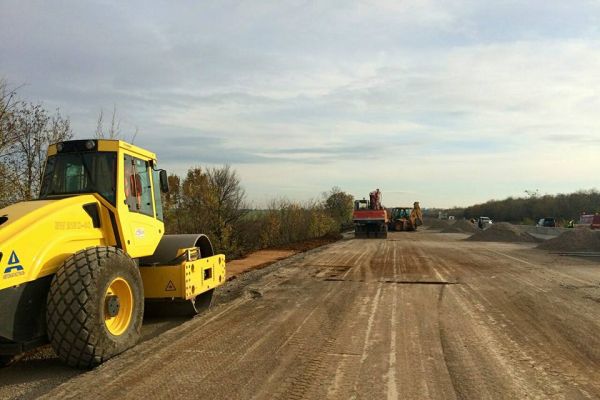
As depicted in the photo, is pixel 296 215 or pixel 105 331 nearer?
pixel 105 331

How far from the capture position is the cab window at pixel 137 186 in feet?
21.9

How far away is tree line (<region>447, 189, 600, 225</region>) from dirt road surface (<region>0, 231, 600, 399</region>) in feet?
195

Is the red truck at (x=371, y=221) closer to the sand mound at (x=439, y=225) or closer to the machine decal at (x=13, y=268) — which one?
the sand mound at (x=439, y=225)

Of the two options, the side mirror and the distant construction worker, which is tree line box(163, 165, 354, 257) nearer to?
the distant construction worker

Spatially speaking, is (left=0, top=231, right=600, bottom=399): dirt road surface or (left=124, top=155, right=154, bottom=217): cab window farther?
(left=124, top=155, right=154, bottom=217): cab window

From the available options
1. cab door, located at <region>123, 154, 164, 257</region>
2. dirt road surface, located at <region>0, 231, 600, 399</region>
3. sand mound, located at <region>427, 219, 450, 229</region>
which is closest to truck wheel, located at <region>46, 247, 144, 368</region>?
dirt road surface, located at <region>0, 231, 600, 399</region>

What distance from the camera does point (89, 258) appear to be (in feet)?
17.3

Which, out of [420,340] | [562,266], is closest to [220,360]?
[420,340]

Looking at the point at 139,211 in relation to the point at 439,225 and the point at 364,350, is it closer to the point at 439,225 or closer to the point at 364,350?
the point at 364,350

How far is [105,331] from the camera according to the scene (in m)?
5.33

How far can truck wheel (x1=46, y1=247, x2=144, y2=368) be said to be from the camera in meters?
4.95

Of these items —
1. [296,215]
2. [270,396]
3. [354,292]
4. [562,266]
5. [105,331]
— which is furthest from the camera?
[296,215]

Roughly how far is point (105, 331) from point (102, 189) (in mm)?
2045

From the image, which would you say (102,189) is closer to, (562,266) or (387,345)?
(387,345)
